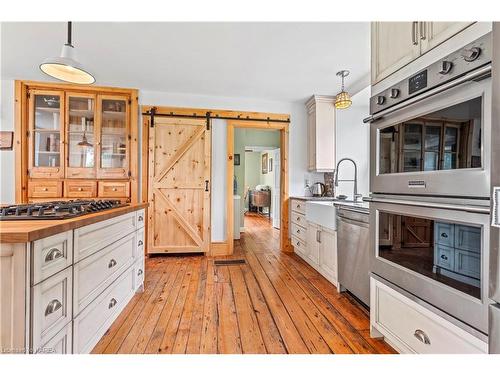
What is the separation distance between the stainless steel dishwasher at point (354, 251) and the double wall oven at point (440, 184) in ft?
1.35

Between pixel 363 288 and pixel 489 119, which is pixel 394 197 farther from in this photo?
pixel 363 288

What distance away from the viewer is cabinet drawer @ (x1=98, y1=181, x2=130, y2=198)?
128 inches

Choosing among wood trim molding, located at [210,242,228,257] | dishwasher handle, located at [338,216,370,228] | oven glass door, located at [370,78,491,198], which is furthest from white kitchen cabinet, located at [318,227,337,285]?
wood trim molding, located at [210,242,228,257]

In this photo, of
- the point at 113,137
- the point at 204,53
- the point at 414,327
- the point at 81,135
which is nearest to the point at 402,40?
the point at 414,327

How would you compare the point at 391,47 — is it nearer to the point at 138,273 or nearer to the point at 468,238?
the point at 468,238

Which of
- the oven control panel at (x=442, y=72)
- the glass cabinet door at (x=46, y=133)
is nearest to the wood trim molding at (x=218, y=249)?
the glass cabinet door at (x=46, y=133)

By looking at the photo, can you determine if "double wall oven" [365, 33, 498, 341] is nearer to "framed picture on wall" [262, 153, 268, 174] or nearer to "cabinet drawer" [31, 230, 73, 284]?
"cabinet drawer" [31, 230, 73, 284]

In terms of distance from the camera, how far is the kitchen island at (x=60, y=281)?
0.84 metres

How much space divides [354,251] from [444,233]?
3.24ft

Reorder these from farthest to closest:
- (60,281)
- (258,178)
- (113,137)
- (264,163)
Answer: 1. (258,178)
2. (264,163)
3. (113,137)
4. (60,281)

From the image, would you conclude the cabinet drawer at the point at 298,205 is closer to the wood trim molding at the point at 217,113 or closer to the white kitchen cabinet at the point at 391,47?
the wood trim molding at the point at 217,113

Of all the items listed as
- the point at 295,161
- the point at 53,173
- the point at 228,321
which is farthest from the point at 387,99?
the point at 53,173

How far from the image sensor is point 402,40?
4.26 ft

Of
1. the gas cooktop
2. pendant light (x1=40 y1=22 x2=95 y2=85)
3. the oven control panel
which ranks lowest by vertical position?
the gas cooktop
